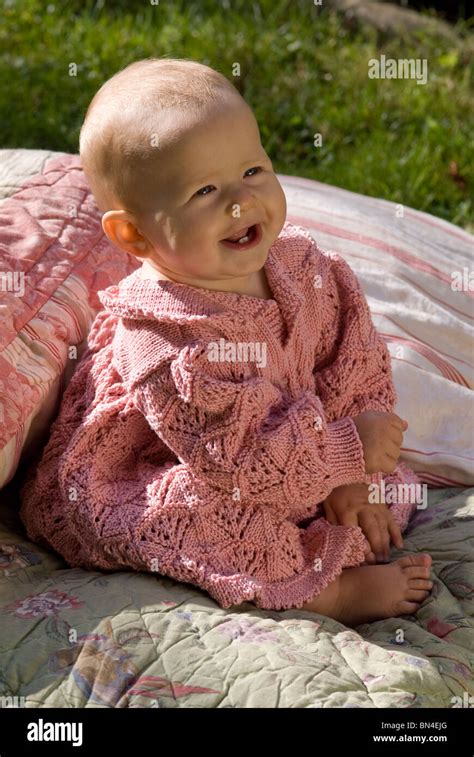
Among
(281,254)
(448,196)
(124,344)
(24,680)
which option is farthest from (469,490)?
(448,196)

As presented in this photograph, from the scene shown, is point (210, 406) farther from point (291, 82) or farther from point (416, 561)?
point (291, 82)

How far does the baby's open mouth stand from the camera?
2.24 m

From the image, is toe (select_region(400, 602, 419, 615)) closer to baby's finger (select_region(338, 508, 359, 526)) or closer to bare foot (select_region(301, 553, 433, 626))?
bare foot (select_region(301, 553, 433, 626))

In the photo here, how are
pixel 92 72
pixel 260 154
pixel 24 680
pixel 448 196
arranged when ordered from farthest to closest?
pixel 92 72 → pixel 448 196 → pixel 260 154 → pixel 24 680

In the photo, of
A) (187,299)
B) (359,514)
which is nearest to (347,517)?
(359,514)

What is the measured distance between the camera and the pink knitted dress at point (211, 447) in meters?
2.25

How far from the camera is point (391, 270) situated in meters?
3.19

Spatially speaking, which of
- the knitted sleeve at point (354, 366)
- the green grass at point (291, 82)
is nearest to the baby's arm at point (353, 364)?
the knitted sleeve at point (354, 366)

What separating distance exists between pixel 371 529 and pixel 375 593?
0.18 metres

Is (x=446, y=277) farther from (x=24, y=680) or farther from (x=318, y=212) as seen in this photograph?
(x=24, y=680)

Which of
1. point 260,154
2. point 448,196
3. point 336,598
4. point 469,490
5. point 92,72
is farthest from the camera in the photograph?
point 92,72

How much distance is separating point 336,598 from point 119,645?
1.68ft

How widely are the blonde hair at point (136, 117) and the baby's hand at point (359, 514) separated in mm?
771

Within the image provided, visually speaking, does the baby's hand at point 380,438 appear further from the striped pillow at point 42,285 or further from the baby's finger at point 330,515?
the striped pillow at point 42,285
